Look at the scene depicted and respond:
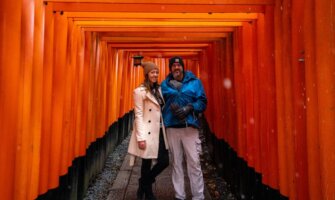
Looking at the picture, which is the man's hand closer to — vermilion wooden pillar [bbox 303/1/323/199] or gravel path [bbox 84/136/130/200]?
vermilion wooden pillar [bbox 303/1/323/199]

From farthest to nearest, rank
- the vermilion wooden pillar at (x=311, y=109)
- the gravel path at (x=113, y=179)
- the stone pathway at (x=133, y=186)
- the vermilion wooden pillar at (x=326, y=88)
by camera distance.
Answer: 1. the gravel path at (x=113, y=179)
2. the stone pathway at (x=133, y=186)
3. the vermilion wooden pillar at (x=311, y=109)
4. the vermilion wooden pillar at (x=326, y=88)

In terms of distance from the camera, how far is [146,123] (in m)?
4.10

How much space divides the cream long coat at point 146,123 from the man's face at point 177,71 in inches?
17.5

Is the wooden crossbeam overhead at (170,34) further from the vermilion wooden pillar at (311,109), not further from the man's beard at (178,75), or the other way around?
the vermilion wooden pillar at (311,109)

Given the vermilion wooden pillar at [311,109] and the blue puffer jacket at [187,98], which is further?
the blue puffer jacket at [187,98]

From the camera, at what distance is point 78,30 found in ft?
13.9

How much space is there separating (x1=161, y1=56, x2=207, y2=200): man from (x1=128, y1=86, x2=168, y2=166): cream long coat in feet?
0.48

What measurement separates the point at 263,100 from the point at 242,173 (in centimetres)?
152

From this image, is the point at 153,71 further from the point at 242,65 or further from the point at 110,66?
the point at 110,66

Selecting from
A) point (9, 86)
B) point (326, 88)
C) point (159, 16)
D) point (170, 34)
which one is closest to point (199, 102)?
point (159, 16)

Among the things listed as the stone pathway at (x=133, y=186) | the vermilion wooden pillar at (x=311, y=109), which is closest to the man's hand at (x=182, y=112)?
the stone pathway at (x=133, y=186)

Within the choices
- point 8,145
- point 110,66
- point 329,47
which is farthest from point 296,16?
point 110,66

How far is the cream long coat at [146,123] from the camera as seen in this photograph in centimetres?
402

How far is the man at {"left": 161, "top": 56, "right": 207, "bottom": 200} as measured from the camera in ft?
13.3
